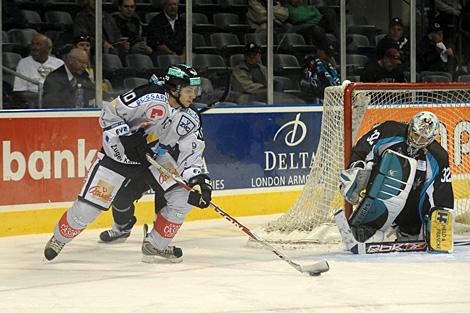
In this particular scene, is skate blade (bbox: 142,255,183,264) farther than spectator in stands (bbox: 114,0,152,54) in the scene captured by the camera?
No

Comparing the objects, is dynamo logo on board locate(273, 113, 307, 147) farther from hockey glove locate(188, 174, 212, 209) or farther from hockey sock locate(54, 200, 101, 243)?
hockey sock locate(54, 200, 101, 243)

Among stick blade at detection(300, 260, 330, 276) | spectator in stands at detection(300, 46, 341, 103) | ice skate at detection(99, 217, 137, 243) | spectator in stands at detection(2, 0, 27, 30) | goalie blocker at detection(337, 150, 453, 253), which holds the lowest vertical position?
ice skate at detection(99, 217, 137, 243)

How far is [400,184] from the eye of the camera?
24.5 feet

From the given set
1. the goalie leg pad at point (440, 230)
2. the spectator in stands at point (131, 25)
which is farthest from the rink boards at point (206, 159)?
the goalie leg pad at point (440, 230)

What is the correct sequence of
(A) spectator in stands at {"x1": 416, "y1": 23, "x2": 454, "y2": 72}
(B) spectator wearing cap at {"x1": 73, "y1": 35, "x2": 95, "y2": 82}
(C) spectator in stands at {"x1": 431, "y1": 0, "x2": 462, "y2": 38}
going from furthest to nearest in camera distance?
1. (C) spectator in stands at {"x1": 431, "y1": 0, "x2": 462, "y2": 38}
2. (A) spectator in stands at {"x1": 416, "y1": 23, "x2": 454, "y2": 72}
3. (B) spectator wearing cap at {"x1": 73, "y1": 35, "x2": 95, "y2": 82}

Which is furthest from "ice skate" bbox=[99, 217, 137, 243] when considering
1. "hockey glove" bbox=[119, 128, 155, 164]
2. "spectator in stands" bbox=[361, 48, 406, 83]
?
"spectator in stands" bbox=[361, 48, 406, 83]

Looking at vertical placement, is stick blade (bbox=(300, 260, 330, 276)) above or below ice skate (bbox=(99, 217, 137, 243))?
above

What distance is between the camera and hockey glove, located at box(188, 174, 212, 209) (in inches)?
276

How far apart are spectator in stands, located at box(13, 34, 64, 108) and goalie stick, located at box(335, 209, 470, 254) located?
2520mm

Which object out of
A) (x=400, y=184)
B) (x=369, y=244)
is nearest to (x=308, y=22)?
(x=400, y=184)

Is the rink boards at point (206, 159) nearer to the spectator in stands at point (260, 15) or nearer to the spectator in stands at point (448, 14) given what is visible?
the spectator in stands at point (260, 15)

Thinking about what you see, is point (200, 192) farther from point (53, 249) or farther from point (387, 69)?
point (387, 69)

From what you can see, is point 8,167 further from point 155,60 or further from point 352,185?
point 352,185

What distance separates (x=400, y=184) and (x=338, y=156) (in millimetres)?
671
